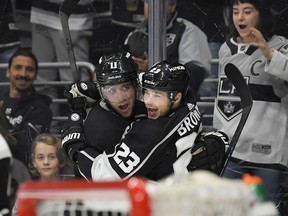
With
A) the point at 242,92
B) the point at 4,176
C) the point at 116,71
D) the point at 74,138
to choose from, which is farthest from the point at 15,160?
the point at 4,176

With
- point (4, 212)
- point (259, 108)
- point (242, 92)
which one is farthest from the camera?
point (259, 108)

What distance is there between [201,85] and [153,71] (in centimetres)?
78

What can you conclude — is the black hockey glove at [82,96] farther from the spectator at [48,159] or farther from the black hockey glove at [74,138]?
the spectator at [48,159]

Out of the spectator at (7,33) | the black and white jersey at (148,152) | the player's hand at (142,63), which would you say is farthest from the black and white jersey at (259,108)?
the spectator at (7,33)

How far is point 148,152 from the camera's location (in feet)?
9.23

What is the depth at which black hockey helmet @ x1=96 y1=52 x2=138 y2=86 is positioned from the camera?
9.89 feet

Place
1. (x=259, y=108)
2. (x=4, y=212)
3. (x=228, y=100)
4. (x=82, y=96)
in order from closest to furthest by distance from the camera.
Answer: (x=4, y=212) → (x=82, y=96) → (x=259, y=108) → (x=228, y=100)

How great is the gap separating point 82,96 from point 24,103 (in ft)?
2.70

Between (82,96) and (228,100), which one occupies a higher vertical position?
(82,96)

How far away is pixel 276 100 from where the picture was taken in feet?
11.6

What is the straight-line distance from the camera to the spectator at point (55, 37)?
3.89 meters

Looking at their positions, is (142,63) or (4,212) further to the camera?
(142,63)

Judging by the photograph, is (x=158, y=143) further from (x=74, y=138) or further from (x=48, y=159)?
(x=48, y=159)

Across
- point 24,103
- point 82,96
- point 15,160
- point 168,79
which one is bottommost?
point 15,160
